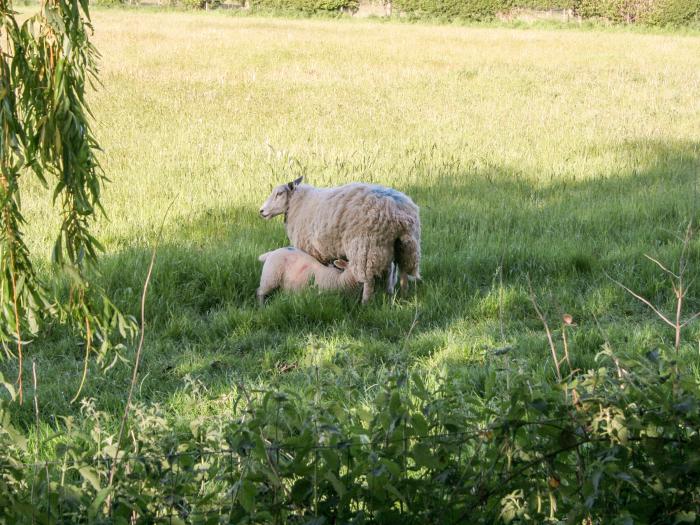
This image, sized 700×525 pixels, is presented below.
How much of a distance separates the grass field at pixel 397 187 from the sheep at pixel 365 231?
30 cm

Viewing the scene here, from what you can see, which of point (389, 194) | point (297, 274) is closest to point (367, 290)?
point (297, 274)

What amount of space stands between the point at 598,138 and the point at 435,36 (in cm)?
1785

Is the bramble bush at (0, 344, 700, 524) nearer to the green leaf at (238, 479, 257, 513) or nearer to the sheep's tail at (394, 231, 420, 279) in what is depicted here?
the green leaf at (238, 479, 257, 513)

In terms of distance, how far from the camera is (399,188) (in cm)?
1009

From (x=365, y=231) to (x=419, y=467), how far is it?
396cm

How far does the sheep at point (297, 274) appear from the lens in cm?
688

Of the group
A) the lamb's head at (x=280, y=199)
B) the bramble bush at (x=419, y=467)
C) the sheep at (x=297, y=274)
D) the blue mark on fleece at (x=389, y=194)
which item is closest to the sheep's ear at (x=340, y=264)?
the sheep at (x=297, y=274)

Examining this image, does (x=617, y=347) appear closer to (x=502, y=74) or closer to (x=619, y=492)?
(x=619, y=492)

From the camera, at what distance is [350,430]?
2809 mm

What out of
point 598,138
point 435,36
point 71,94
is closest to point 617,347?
point 71,94

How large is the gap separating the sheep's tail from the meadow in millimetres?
272

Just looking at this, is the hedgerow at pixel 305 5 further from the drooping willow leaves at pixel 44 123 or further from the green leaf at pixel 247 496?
the green leaf at pixel 247 496

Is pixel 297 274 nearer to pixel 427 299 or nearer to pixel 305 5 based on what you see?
pixel 427 299

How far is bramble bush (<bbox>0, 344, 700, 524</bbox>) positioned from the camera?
2623 millimetres
